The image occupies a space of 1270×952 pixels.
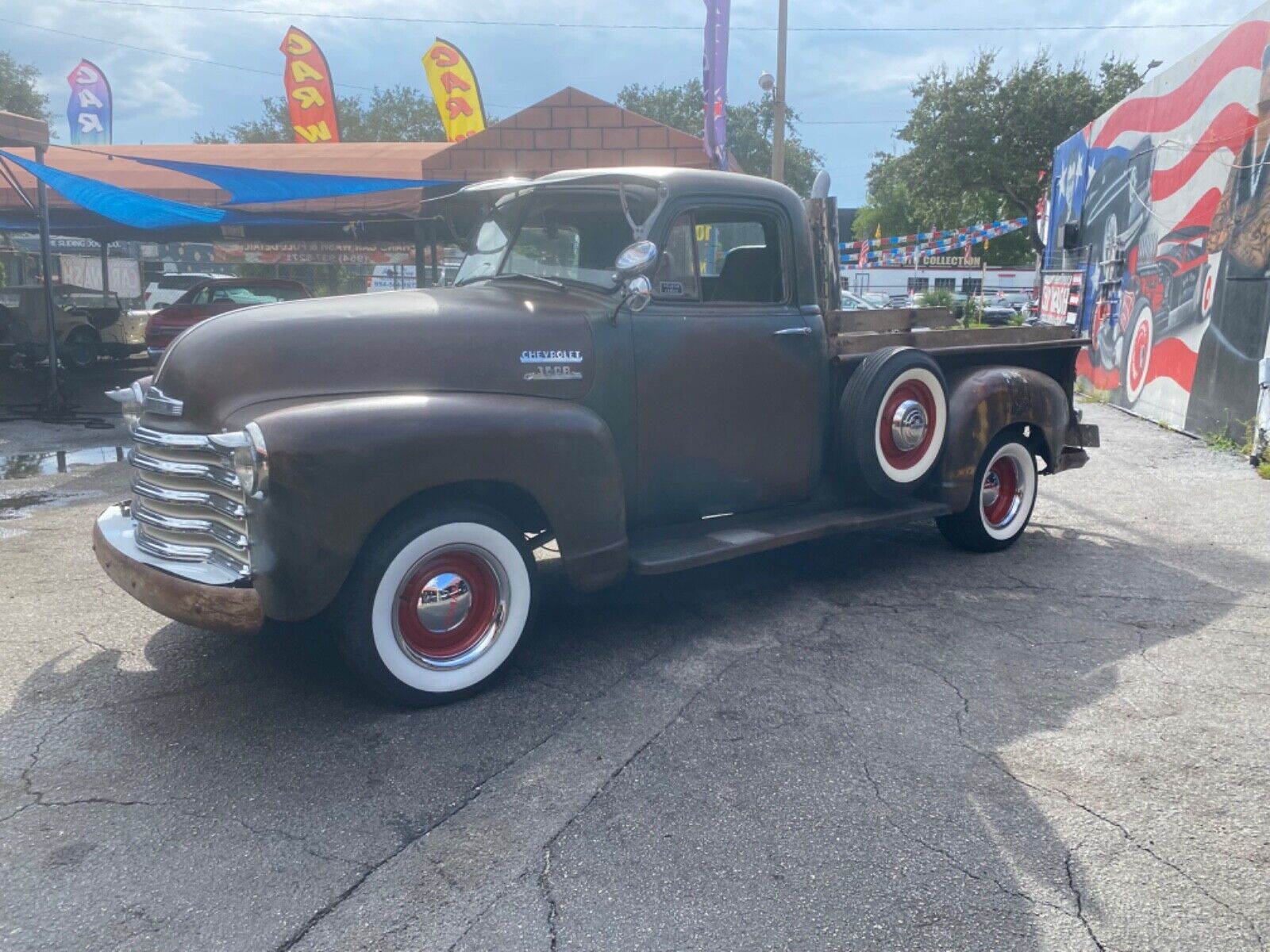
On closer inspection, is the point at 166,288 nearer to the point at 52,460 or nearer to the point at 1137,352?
the point at 52,460

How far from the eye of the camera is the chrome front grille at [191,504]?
138 inches

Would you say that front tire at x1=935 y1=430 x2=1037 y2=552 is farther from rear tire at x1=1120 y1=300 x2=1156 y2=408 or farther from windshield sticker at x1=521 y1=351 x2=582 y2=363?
rear tire at x1=1120 y1=300 x2=1156 y2=408

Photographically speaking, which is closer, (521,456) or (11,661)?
(521,456)

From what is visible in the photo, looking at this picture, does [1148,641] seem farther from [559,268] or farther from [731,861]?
[559,268]

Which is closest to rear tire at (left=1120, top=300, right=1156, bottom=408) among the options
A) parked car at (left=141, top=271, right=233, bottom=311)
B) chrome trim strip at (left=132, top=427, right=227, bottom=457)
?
chrome trim strip at (left=132, top=427, right=227, bottom=457)

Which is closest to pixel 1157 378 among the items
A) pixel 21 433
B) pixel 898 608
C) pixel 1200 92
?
pixel 1200 92

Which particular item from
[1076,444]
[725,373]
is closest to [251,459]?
[725,373]

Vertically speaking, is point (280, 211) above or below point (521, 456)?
above

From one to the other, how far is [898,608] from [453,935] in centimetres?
323

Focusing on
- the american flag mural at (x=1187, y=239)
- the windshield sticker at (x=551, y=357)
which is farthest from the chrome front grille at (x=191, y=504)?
the american flag mural at (x=1187, y=239)

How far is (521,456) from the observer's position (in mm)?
3871

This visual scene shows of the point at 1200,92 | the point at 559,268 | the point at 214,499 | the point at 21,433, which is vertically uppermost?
the point at 1200,92

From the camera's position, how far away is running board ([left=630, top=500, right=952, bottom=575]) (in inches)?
174

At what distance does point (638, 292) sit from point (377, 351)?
1.13m
